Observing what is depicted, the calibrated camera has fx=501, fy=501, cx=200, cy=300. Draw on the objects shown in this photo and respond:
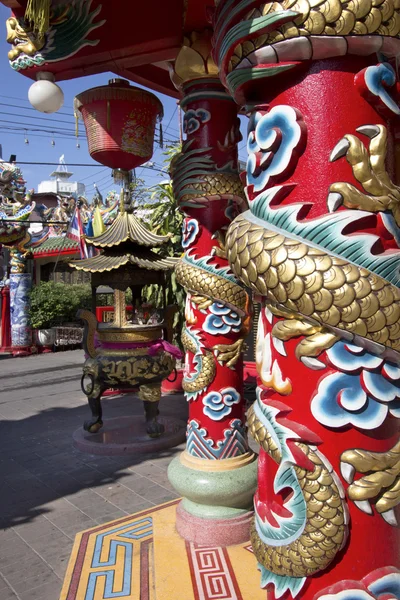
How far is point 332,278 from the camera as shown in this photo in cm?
118

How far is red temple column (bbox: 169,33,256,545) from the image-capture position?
3.20m

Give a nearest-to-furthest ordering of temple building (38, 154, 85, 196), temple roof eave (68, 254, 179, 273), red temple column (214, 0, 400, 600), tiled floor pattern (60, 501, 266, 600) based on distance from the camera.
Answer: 1. red temple column (214, 0, 400, 600)
2. tiled floor pattern (60, 501, 266, 600)
3. temple roof eave (68, 254, 179, 273)
4. temple building (38, 154, 85, 196)

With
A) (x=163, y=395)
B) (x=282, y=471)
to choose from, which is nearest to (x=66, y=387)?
(x=163, y=395)

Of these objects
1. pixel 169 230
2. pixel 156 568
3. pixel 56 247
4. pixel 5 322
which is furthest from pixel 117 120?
pixel 56 247

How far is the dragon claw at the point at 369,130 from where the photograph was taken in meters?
1.26

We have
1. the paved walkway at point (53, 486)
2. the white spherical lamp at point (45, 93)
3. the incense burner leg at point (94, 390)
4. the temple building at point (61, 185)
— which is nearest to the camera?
the white spherical lamp at point (45, 93)

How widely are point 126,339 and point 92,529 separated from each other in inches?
102

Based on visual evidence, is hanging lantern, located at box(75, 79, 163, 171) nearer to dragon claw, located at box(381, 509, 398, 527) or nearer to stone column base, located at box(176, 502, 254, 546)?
stone column base, located at box(176, 502, 254, 546)

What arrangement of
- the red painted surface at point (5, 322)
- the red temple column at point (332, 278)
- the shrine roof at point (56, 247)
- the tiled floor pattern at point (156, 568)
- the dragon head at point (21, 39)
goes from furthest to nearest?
the shrine roof at point (56, 247) < the red painted surface at point (5, 322) < the dragon head at point (21, 39) < the tiled floor pattern at point (156, 568) < the red temple column at point (332, 278)

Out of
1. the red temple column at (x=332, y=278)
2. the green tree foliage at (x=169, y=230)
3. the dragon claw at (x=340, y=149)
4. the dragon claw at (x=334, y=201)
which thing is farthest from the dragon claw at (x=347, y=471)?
the green tree foliage at (x=169, y=230)

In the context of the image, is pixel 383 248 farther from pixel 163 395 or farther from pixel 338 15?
pixel 163 395

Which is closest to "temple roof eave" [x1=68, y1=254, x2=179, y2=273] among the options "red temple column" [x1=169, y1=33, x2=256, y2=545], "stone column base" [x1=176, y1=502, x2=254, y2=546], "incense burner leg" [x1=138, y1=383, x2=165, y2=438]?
"incense burner leg" [x1=138, y1=383, x2=165, y2=438]

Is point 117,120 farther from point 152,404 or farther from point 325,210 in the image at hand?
point 152,404

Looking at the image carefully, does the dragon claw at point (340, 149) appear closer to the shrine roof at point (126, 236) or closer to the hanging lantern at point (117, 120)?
the hanging lantern at point (117, 120)
